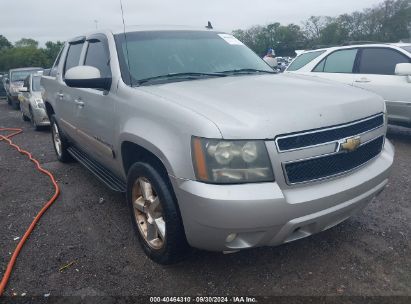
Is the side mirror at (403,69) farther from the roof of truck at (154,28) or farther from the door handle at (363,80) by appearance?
the roof of truck at (154,28)

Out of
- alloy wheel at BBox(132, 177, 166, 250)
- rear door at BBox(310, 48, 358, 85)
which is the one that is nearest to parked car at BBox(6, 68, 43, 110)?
rear door at BBox(310, 48, 358, 85)

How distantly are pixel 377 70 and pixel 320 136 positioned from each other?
15.3 feet

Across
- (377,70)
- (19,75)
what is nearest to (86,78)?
(377,70)

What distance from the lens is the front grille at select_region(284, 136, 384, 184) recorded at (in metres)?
2.21

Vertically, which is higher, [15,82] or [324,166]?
[324,166]

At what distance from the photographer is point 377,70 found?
6.19 m

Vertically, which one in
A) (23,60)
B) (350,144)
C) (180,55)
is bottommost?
(350,144)

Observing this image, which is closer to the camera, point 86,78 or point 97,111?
point 86,78

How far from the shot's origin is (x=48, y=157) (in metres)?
6.33

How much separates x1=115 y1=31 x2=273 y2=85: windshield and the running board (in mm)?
1005

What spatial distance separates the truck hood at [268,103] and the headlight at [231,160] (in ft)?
0.22

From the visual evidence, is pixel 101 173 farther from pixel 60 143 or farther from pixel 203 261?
pixel 60 143

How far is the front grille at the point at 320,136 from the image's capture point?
218 centimetres

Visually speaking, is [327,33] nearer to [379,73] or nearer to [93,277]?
[379,73]
